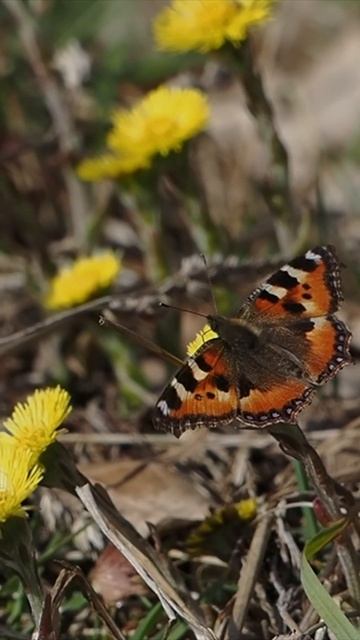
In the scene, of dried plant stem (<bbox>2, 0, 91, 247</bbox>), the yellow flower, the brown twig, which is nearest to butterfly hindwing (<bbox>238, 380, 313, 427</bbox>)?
the brown twig

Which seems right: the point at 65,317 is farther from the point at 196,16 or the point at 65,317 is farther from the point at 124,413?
the point at 196,16

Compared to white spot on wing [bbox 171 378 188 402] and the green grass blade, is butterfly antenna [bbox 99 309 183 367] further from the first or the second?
the green grass blade

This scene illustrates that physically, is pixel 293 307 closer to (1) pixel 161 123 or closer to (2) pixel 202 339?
(2) pixel 202 339

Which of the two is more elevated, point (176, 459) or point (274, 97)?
point (274, 97)

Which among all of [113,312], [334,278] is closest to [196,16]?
[113,312]

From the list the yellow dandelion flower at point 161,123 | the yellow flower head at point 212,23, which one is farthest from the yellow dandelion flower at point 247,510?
the yellow flower head at point 212,23

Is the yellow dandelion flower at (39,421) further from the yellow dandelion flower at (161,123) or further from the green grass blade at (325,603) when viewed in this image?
→ the yellow dandelion flower at (161,123)
